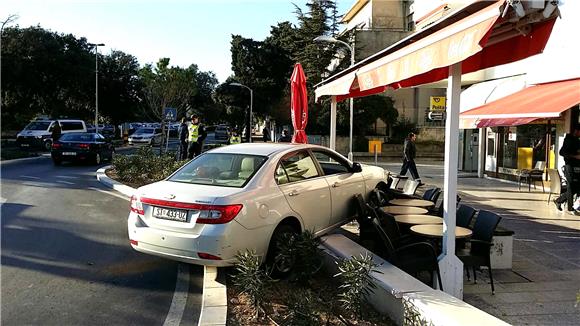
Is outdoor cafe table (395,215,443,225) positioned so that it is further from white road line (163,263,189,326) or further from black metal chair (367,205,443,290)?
white road line (163,263,189,326)

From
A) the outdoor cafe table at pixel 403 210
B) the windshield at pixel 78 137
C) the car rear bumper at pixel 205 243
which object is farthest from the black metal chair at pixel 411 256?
the windshield at pixel 78 137

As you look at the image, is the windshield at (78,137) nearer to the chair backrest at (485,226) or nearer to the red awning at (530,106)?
the red awning at (530,106)

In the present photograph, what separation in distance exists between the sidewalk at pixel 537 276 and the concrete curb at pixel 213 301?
2.52 metres

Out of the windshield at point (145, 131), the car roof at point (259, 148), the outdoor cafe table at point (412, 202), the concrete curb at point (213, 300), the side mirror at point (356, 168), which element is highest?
the windshield at point (145, 131)

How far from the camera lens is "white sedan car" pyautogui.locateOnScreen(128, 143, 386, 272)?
504 cm

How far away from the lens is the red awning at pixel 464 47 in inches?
149

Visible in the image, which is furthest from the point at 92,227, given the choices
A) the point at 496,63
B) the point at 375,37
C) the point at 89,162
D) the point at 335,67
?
the point at 375,37

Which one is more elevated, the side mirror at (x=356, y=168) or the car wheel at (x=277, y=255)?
the side mirror at (x=356, y=168)

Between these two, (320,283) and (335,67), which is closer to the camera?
(320,283)

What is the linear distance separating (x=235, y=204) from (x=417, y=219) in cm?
245

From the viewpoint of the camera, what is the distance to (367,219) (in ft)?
21.1

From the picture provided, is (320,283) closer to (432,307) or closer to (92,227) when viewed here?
(432,307)

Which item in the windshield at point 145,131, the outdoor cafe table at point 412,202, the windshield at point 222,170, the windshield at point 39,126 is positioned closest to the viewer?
the windshield at point 222,170

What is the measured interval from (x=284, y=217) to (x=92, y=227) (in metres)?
4.43
